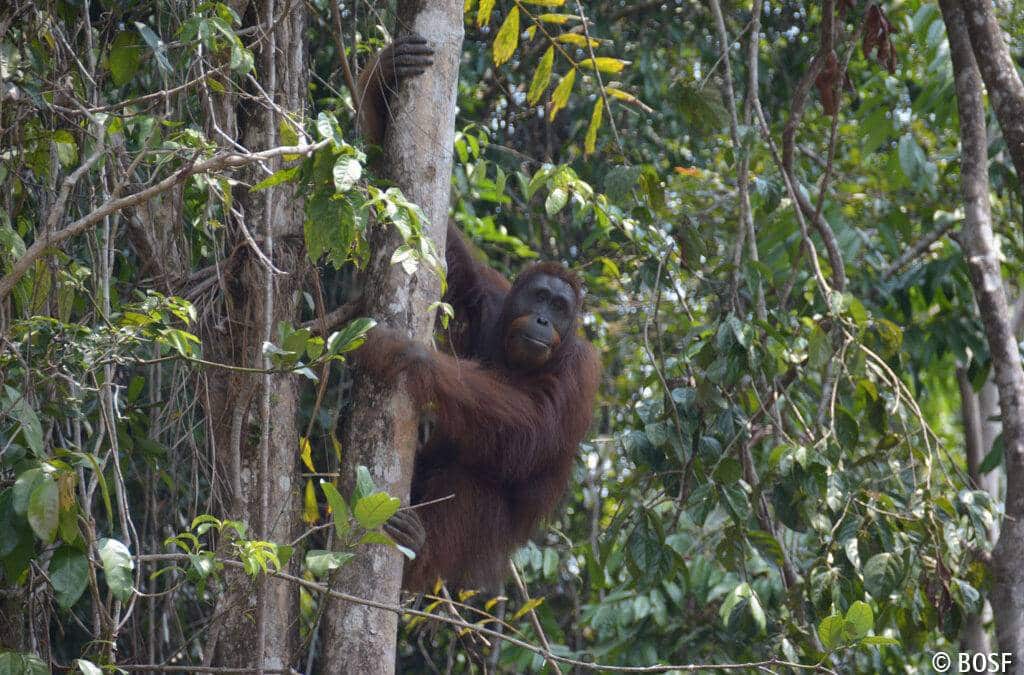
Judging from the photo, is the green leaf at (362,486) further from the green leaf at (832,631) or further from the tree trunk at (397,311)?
the green leaf at (832,631)

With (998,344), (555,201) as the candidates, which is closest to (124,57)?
(555,201)

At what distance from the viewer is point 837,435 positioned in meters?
4.35

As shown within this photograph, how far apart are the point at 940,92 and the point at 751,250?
159 centimetres

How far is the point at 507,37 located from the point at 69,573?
2316 mm

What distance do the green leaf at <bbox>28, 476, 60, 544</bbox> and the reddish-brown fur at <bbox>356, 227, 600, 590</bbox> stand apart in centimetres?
189

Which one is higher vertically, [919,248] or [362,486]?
[919,248]

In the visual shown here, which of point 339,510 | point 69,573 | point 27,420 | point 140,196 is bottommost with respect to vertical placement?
point 69,573

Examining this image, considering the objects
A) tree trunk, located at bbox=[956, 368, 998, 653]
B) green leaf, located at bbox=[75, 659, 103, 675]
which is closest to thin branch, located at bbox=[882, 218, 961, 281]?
tree trunk, located at bbox=[956, 368, 998, 653]

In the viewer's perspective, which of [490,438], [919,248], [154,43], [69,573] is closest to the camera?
[69,573]

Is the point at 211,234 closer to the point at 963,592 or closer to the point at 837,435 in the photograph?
the point at 837,435

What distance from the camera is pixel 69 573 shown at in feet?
7.61

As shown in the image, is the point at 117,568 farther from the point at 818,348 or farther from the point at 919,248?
the point at 919,248

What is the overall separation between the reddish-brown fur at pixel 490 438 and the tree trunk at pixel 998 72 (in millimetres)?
1868

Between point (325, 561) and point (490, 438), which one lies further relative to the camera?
point (490, 438)
